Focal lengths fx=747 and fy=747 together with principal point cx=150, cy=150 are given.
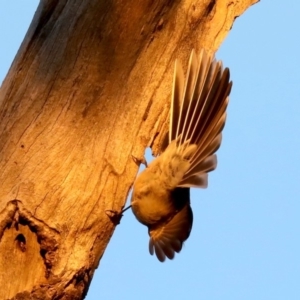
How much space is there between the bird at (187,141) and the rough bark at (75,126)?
6 centimetres

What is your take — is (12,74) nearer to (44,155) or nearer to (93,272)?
(44,155)

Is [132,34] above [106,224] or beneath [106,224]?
above

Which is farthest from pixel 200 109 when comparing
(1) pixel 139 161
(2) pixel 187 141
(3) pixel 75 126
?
(3) pixel 75 126

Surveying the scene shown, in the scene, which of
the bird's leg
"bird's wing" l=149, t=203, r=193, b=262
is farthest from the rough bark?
"bird's wing" l=149, t=203, r=193, b=262

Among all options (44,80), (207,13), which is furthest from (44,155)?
(207,13)

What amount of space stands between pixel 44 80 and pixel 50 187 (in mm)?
267

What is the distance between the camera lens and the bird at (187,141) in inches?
68.5

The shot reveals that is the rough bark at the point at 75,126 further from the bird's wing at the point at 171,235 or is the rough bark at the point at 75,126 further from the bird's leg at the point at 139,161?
the bird's wing at the point at 171,235

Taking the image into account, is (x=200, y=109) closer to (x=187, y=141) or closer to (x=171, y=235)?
(x=187, y=141)

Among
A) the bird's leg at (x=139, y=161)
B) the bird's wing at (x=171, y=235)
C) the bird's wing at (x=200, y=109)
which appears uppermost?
the bird's wing at (x=200, y=109)

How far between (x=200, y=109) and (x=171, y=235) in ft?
1.09

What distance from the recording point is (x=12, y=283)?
5.35 feet

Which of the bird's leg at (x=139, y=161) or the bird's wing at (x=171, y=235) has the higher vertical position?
the bird's leg at (x=139, y=161)

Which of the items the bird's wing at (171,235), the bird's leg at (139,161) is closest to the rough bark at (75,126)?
the bird's leg at (139,161)
